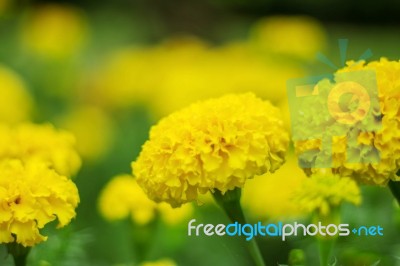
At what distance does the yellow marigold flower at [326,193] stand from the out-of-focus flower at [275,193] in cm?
3

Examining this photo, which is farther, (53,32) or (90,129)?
(53,32)

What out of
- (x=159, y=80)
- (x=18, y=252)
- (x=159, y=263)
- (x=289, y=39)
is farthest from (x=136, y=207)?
(x=289, y=39)

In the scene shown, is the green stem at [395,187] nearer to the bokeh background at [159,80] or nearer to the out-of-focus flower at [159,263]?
the bokeh background at [159,80]

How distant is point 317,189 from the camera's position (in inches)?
25.9

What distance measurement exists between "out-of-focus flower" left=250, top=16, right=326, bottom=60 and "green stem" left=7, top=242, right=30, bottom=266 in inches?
39.3

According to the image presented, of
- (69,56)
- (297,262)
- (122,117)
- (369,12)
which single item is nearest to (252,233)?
(297,262)

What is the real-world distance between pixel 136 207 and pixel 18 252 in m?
0.18

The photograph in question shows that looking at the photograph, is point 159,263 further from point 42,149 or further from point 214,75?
point 214,75

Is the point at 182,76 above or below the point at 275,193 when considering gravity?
above

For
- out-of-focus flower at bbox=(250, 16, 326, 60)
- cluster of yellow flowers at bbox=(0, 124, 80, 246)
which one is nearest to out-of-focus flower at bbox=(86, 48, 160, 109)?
out-of-focus flower at bbox=(250, 16, 326, 60)

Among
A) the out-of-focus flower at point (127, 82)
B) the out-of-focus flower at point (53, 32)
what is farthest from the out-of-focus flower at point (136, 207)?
the out-of-focus flower at point (53, 32)

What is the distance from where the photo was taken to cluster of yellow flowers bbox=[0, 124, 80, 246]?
628mm

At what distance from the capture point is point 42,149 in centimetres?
74

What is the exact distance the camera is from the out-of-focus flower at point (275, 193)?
2.33 ft
